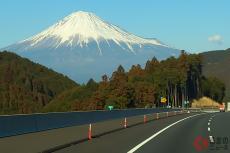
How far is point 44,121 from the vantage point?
3055 centimetres

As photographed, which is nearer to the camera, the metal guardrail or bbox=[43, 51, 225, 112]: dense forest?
the metal guardrail

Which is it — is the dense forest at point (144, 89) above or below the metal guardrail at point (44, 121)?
above

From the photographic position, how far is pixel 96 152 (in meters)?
19.4

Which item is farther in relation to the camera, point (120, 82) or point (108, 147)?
point (120, 82)

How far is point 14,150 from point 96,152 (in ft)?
8.34

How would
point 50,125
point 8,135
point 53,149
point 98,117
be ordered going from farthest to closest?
1. point 98,117
2. point 50,125
3. point 8,135
4. point 53,149

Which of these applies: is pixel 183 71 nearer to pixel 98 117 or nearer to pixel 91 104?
pixel 91 104

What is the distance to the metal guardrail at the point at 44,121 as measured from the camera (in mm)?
Answer: 25683

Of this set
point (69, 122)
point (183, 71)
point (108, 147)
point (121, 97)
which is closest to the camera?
point (108, 147)

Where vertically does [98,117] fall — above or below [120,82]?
below

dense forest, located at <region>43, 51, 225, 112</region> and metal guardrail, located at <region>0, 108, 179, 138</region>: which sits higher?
dense forest, located at <region>43, 51, 225, 112</region>

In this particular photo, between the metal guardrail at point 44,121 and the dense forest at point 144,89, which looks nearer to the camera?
the metal guardrail at point 44,121

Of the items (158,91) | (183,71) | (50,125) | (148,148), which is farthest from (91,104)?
(148,148)

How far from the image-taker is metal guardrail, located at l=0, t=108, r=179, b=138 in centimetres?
2568
